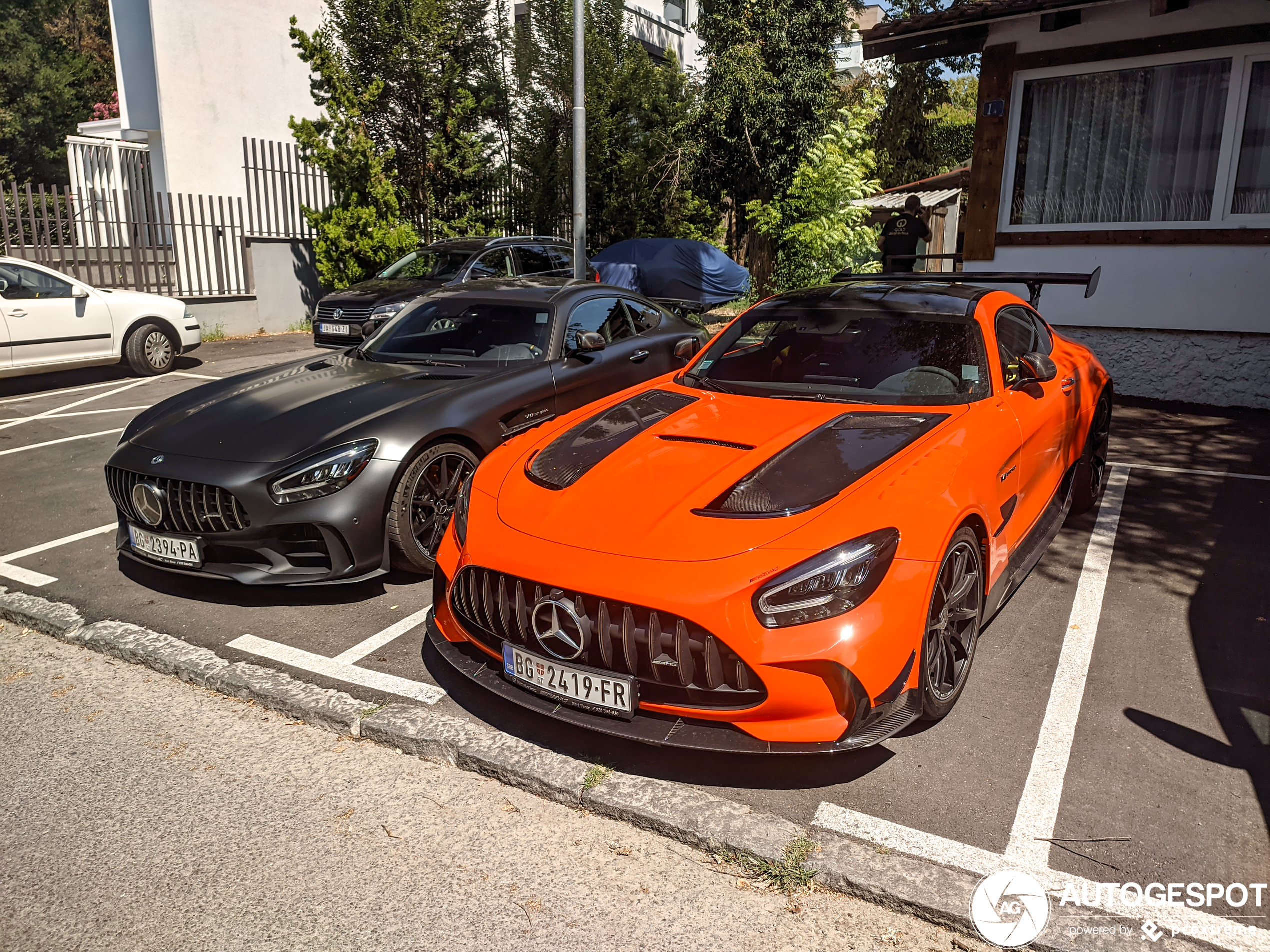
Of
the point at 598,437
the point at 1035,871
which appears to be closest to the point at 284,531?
the point at 598,437

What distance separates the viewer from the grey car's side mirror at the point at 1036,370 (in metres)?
4.37

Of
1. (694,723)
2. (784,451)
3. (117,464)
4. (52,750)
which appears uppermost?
(784,451)

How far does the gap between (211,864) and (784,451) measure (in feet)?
7.92

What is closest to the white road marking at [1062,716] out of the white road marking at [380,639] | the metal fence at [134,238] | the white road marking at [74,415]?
the white road marking at [380,639]

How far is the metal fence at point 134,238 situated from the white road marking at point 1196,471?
13.2 m

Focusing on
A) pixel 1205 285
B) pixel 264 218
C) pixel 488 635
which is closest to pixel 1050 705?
pixel 488 635

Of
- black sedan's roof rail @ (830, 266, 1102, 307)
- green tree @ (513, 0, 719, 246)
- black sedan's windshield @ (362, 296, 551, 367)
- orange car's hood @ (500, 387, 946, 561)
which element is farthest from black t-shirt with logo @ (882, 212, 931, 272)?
orange car's hood @ (500, 387, 946, 561)

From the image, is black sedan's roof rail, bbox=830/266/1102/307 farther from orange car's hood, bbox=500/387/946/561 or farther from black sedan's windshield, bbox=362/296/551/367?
black sedan's windshield, bbox=362/296/551/367

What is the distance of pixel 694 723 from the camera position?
298 centimetres

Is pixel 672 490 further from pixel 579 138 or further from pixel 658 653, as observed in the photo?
pixel 579 138

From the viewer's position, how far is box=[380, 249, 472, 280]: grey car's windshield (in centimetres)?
1357

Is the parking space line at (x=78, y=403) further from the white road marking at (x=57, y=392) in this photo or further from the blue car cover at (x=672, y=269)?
the blue car cover at (x=672, y=269)

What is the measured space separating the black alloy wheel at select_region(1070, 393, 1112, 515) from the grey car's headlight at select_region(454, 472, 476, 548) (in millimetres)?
3725

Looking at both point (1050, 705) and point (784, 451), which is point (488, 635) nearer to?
point (784, 451)
